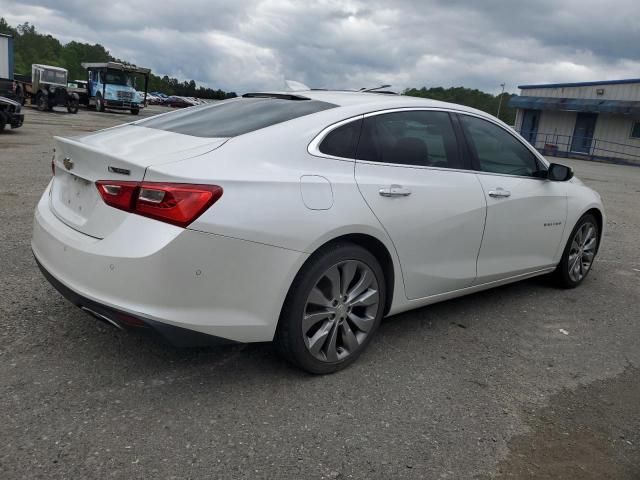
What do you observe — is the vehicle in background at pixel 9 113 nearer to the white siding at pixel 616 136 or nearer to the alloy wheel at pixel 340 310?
the alloy wheel at pixel 340 310

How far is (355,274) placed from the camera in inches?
126

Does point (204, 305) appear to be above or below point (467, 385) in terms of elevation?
above

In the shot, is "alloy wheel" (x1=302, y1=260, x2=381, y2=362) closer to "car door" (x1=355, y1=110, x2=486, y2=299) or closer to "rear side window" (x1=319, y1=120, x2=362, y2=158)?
"car door" (x1=355, y1=110, x2=486, y2=299)

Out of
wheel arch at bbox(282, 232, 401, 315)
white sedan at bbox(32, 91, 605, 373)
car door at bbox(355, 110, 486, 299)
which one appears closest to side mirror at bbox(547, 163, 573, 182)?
white sedan at bbox(32, 91, 605, 373)

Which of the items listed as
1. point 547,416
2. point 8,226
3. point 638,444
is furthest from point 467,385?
point 8,226

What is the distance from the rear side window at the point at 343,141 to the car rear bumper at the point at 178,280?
2.21ft

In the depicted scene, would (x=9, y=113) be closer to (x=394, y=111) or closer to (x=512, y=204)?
(x=394, y=111)

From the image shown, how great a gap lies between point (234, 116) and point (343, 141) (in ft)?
2.30

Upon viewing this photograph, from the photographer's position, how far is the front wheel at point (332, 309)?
2.93 meters

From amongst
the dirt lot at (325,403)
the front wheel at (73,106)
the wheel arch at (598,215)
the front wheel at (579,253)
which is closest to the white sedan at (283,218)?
the dirt lot at (325,403)

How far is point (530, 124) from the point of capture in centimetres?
3941

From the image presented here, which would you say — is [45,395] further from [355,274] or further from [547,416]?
[547,416]

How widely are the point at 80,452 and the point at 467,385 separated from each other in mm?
2049

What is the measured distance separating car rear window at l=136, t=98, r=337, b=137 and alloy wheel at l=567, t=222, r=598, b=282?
297 centimetres
